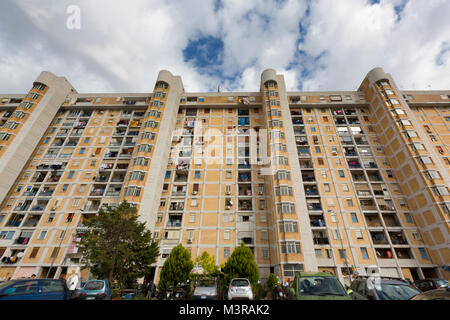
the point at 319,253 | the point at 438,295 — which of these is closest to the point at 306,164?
the point at 319,253

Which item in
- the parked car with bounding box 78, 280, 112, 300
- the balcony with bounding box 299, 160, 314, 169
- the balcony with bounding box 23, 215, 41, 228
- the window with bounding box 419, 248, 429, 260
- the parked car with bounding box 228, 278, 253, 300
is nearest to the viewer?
the parked car with bounding box 78, 280, 112, 300

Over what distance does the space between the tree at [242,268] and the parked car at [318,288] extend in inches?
712

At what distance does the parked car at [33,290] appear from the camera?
26.8 ft

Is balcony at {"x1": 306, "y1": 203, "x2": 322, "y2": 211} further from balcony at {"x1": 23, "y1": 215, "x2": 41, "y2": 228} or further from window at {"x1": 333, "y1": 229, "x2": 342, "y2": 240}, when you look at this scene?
balcony at {"x1": 23, "y1": 215, "x2": 41, "y2": 228}

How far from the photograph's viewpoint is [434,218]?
3122 centimetres

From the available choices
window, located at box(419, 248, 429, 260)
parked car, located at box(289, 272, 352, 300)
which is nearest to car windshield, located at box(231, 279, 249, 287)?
parked car, located at box(289, 272, 352, 300)

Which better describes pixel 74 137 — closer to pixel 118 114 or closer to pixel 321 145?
pixel 118 114

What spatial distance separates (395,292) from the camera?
873cm

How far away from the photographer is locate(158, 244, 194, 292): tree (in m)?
24.9

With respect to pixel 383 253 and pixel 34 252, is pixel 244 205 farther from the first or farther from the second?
pixel 34 252

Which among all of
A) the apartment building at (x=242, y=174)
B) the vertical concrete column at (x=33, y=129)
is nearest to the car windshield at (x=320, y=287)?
the apartment building at (x=242, y=174)

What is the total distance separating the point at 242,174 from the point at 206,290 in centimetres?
2693

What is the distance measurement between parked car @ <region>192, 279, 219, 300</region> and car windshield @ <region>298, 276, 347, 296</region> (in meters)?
8.74

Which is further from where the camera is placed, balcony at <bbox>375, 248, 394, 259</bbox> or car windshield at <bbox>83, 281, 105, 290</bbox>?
balcony at <bbox>375, 248, 394, 259</bbox>
